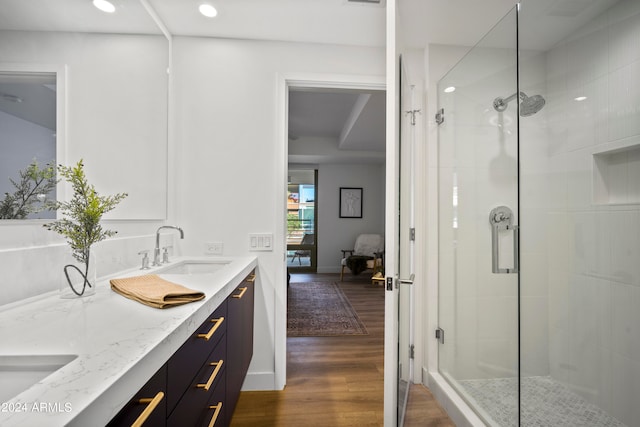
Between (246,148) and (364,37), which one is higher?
(364,37)

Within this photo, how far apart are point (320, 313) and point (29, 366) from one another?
3256 mm

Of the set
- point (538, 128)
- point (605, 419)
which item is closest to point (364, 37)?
point (538, 128)

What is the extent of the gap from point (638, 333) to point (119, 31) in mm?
2923

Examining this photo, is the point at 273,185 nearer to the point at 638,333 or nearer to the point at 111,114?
the point at 111,114

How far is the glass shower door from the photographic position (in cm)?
174

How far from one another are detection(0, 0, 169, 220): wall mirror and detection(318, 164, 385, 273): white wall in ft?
16.1

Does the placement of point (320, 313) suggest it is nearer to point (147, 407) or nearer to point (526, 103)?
point (526, 103)

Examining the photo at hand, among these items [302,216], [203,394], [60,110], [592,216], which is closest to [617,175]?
[592,216]

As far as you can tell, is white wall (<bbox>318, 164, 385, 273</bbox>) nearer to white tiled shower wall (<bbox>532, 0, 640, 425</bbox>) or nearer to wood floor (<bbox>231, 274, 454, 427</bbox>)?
wood floor (<bbox>231, 274, 454, 427</bbox>)

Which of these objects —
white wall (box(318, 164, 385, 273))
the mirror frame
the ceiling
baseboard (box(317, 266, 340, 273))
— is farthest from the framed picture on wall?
the mirror frame

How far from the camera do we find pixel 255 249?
2.02 metres

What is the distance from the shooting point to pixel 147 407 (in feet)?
1.94

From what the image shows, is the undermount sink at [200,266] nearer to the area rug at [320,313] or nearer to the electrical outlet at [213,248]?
the electrical outlet at [213,248]

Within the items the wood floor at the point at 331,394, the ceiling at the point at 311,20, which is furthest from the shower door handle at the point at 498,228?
the ceiling at the point at 311,20
